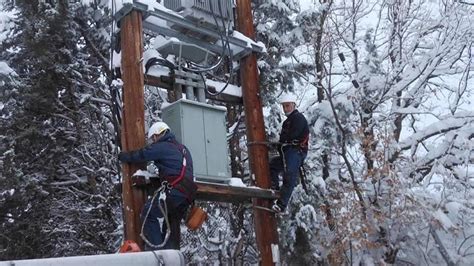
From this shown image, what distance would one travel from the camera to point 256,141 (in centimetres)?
780

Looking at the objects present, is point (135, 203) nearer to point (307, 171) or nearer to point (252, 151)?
point (252, 151)

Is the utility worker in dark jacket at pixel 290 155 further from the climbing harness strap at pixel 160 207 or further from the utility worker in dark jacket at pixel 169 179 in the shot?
the climbing harness strap at pixel 160 207

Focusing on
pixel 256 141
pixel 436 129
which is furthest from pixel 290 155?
pixel 436 129

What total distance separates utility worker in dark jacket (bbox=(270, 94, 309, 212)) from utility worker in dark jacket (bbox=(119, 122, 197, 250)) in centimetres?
A: 197

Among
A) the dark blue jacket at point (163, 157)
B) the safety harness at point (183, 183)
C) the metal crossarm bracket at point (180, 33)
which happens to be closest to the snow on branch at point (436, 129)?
the metal crossarm bracket at point (180, 33)

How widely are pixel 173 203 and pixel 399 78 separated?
25.7 ft

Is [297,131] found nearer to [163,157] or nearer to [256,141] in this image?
[256,141]

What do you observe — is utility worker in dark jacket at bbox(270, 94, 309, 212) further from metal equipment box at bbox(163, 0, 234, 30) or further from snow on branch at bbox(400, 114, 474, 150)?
snow on branch at bbox(400, 114, 474, 150)

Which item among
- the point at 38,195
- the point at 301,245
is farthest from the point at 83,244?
the point at 301,245

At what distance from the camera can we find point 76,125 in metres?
12.7

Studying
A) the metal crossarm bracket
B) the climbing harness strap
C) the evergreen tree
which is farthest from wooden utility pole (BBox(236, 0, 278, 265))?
the evergreen tree

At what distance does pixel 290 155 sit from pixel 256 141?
55cm

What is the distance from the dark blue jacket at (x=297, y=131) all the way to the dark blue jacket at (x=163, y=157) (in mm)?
2326

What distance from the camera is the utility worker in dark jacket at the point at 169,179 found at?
19.3 ft
